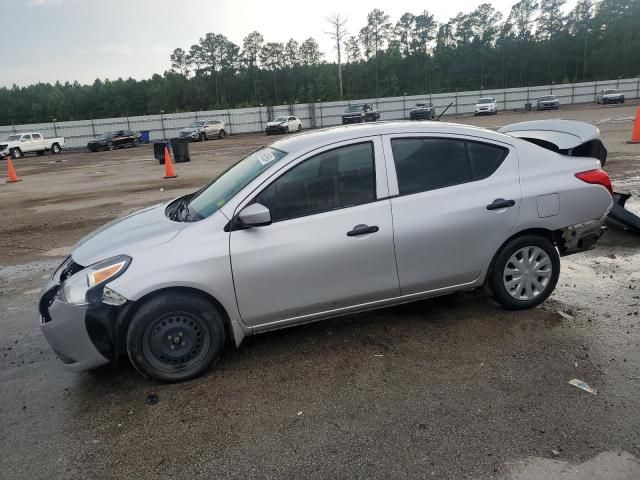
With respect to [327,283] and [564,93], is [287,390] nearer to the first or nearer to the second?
[327,283]

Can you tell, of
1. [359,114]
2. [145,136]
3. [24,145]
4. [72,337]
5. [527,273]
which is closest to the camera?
[72,337]

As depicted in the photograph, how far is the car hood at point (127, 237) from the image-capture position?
358 cm

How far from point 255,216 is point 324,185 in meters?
0.64

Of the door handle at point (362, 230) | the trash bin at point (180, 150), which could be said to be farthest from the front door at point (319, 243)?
the trash bin at point (180, 150)

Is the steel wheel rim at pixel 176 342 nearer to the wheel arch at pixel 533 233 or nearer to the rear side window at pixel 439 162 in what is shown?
the rear side window at pixel 439 162

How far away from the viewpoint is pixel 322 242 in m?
3.71

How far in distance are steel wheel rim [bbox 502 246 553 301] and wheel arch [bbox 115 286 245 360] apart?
2.34 meters

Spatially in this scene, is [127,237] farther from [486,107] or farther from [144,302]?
[486,107]

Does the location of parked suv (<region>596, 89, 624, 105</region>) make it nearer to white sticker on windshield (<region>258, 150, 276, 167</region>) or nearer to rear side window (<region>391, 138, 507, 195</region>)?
rear side window (<region>391, 138, 507, 195</region>)

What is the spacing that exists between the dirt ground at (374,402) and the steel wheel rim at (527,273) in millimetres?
204

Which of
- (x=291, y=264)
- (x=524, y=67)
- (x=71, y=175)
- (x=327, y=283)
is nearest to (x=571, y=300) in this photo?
(x=327, y=283)

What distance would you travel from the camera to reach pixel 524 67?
9744cm

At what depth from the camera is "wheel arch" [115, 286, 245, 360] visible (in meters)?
3.44

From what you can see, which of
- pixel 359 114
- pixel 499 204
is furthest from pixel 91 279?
pixel 359 114
